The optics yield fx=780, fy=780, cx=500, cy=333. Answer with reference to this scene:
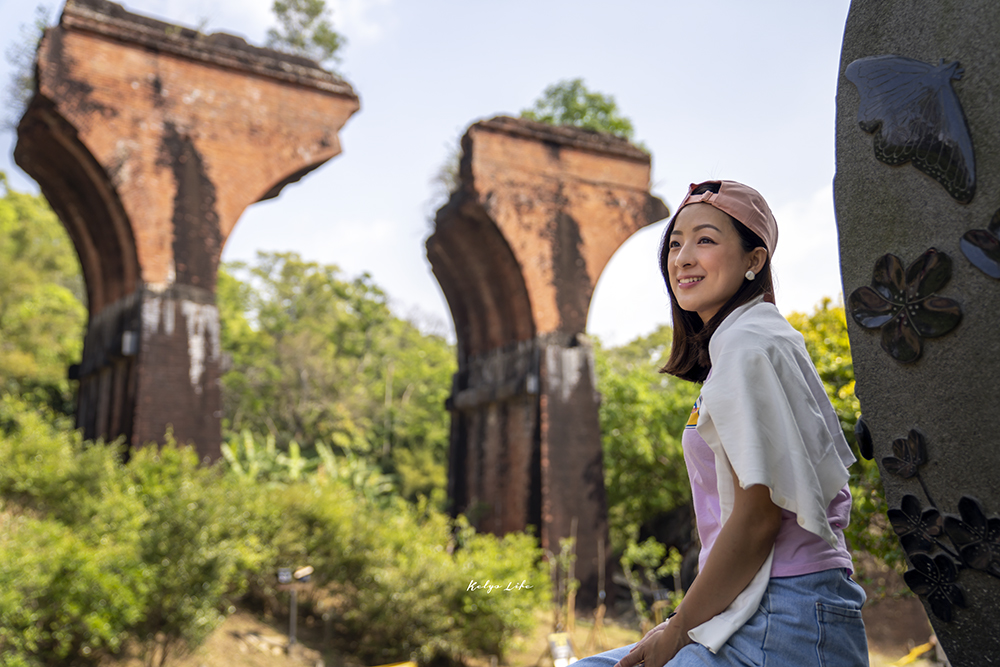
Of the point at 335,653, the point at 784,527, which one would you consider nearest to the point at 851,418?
the point at 784,527

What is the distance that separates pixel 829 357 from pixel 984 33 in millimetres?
4655

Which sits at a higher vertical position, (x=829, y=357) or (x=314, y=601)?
(x=829, y=357)

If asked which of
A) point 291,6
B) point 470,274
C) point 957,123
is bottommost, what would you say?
point 957,123

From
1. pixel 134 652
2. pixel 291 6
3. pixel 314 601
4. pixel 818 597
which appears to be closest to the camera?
pixel 818 597

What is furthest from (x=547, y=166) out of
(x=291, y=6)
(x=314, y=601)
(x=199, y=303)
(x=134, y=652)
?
(x=134, y=652)

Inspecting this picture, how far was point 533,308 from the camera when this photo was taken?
11.2 m

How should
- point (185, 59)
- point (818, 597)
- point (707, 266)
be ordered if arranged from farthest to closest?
point (185, 59), point (707, 266), point (818, 597)

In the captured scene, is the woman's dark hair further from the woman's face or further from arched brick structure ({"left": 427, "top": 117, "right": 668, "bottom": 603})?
arched brick structure ({"left": 427, "top": 117, "right": 668, "bottom": 603})

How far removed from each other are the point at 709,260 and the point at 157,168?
9.61 meters

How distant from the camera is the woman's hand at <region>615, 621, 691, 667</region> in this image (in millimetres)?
1130

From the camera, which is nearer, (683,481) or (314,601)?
(314,601)

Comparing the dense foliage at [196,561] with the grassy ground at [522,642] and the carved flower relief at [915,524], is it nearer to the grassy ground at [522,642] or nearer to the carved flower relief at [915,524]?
the grassy ground at [522,642]

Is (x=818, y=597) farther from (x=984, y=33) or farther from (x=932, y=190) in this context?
(x=984, y=33)

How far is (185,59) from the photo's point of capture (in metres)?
9.94
